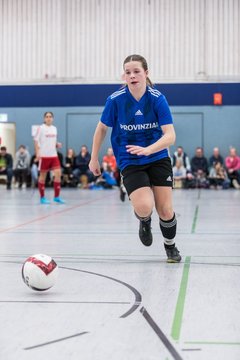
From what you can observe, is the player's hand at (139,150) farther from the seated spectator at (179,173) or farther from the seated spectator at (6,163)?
the seated spectator at (6,163)

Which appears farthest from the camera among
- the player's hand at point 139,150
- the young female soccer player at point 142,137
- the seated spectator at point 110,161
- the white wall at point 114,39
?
the white wall at point 114,39

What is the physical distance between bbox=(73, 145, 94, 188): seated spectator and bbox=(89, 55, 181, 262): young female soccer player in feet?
56.2

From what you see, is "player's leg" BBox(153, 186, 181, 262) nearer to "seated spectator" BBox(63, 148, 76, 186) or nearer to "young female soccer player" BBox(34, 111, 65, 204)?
"young female soccer player" BBox(34, 111, 65, 204)

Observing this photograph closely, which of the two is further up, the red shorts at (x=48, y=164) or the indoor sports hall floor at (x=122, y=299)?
the red shorts at (x=48, y=164)

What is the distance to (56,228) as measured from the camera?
9188mm

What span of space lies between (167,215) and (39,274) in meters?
1.75

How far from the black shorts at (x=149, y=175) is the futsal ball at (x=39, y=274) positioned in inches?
58.8

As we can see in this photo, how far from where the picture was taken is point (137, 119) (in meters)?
5.76

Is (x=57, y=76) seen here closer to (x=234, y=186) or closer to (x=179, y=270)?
(x=234, y=186)

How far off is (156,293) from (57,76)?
21409 mm

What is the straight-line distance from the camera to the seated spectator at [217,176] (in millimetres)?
22469

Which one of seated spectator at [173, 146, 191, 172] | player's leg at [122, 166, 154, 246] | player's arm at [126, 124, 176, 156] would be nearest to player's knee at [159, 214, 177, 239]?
player's leg at [122, 166, 154, 246]

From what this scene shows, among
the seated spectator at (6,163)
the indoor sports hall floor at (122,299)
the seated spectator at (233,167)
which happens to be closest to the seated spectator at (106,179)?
the seated spectator at (6,163)

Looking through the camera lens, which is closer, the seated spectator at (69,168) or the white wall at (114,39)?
the seated spectator at (69,168)
